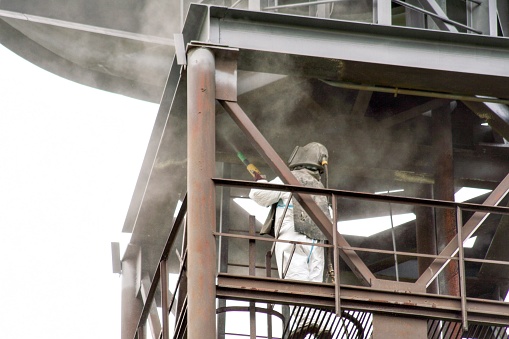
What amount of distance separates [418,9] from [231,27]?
2147mm

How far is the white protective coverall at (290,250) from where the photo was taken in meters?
17.8

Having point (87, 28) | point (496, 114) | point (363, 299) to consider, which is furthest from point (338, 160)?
point (363, 299)

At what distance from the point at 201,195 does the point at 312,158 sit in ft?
8.14

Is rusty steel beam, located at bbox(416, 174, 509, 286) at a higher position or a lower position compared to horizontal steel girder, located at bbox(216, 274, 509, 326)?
higher

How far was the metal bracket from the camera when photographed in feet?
57.2

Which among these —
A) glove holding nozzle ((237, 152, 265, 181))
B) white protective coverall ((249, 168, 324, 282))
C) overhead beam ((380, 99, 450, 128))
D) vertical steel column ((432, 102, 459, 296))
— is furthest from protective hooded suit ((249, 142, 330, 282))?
vertical steel column ((432, 102, 459, 296))

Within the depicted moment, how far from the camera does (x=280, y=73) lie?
17938 millimetres

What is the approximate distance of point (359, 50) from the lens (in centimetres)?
1784

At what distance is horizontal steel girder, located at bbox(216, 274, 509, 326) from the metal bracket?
2.25m

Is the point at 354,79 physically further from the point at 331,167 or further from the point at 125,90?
the point at 125,90

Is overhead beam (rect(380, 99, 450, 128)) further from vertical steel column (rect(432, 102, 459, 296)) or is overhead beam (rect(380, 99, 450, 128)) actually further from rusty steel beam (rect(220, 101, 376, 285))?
rusty steel beam (rect(220, 101, 376, 285))

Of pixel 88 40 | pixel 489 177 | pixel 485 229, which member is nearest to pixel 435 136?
pixel 489 177

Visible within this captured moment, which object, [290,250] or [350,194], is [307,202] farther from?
[290,250]

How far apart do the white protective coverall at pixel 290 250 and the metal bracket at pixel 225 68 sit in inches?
50.4
